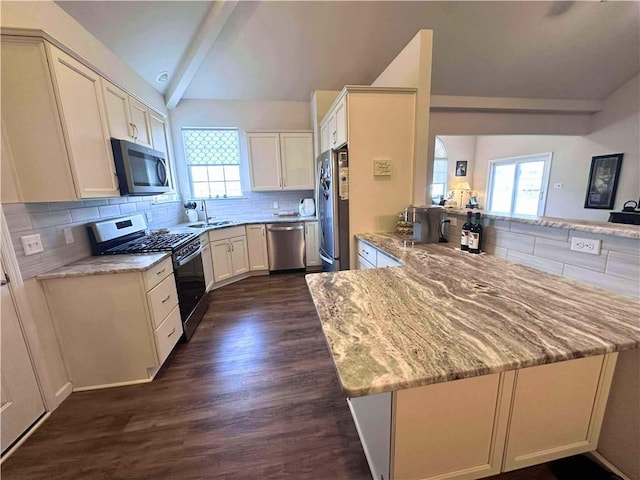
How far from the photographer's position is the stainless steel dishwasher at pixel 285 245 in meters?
3.92

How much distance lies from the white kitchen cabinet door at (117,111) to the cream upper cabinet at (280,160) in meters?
1.89

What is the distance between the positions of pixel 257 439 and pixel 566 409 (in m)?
1.44

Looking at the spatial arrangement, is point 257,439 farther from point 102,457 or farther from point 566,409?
point 566,409

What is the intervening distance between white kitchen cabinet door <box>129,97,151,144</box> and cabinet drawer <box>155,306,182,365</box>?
165 cm

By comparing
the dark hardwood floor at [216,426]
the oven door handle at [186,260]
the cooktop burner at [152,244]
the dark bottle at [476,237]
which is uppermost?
the dark bottle at [476,237]

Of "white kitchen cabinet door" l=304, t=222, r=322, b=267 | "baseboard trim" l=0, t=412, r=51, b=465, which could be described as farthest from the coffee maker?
"baseboard trim" l=0, t=412, r=51, b=465

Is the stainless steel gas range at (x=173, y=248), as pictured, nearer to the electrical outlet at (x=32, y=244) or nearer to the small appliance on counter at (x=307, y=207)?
the electrical outlet at (x=32, y=244)

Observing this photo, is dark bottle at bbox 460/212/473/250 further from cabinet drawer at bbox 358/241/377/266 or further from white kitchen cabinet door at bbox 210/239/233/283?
white kitchen cabinet door at bbox 210/239/233/283

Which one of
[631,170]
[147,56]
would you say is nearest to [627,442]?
[147,56]

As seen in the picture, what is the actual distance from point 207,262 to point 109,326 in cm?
153

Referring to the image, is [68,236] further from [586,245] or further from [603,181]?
[603,181]

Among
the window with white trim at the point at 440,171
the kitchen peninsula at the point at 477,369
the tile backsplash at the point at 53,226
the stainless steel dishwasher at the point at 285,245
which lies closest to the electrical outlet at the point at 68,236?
the tile backsplash at the point at 53,226

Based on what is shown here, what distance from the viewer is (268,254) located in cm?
400

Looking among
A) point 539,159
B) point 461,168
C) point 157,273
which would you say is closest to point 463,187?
point 461,168
